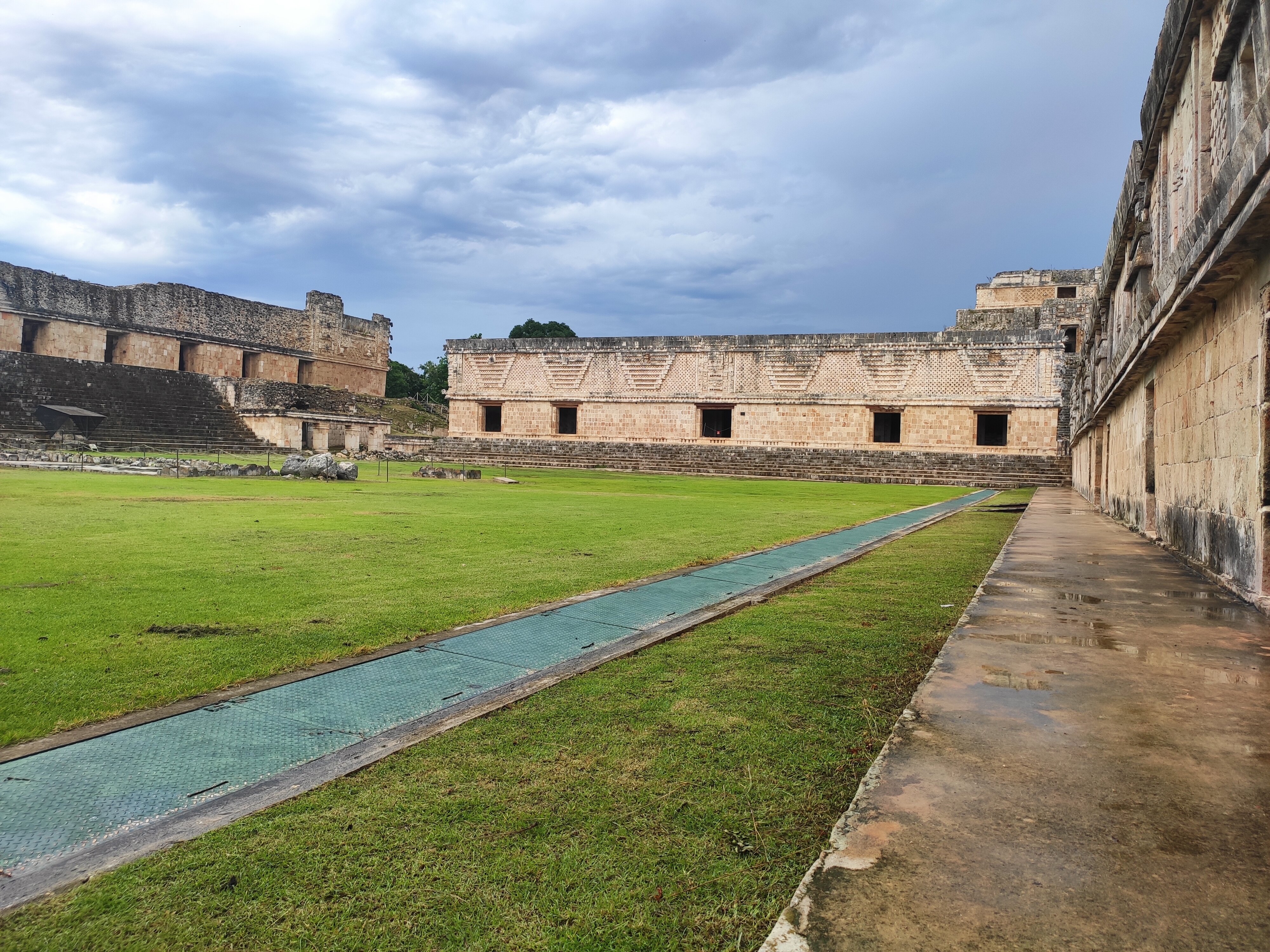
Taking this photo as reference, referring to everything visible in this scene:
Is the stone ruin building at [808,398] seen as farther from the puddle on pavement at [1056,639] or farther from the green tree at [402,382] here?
the green tree at [402,382]

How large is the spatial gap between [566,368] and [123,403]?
15.0 metres

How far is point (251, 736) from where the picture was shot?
2.43 m

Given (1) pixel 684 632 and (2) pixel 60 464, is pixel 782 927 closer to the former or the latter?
(1) pixel 684 632

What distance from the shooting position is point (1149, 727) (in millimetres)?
1980

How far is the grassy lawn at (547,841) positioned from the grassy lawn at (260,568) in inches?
45.7

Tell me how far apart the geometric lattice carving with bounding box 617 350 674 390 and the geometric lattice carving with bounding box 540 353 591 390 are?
4.84 feet

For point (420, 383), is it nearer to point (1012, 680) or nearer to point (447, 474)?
point (447, 474)

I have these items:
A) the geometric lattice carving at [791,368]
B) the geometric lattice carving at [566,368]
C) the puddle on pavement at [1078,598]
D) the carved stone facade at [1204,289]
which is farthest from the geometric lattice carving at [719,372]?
the puddle on pavement at [1078,598]

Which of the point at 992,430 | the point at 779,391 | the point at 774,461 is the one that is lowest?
the point at 774,461

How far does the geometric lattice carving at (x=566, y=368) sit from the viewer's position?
100 ft

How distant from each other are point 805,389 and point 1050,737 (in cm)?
2691

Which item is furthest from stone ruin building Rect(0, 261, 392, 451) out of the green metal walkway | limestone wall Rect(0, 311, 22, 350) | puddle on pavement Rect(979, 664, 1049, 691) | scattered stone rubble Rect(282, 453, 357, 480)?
puddle on pavement Rect(979, 664, 1049, 691)

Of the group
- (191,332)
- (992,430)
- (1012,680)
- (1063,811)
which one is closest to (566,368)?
(191,332)

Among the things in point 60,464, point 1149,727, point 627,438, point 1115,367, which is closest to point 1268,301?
point 1149,727
